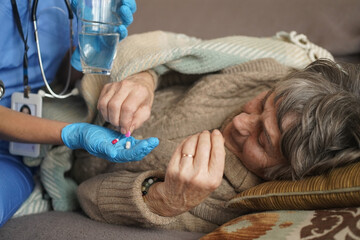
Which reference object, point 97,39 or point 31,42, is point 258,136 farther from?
point 31,42

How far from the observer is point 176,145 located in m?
1.13

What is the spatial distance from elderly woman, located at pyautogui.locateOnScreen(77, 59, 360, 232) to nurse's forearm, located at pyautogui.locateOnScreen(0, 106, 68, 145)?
14 cm

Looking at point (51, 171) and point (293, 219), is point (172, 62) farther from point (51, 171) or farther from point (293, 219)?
point (293, 219)

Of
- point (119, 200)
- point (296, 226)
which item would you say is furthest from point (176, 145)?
point (296, 226)

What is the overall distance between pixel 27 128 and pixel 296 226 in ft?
2.29

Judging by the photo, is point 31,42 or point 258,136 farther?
point 31,42

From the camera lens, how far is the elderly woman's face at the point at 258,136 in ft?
3.20

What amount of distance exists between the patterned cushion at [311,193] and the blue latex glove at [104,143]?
0.30 metres

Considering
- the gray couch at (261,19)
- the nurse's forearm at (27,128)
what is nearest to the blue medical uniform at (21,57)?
the nurse's forearm at (27,128)

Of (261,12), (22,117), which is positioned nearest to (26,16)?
(22,117)

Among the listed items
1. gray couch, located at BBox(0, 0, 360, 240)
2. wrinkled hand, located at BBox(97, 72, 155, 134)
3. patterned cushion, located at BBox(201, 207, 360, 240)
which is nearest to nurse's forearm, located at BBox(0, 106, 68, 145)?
wrinkled hand, located at BBox(97, 72, 155, 134)

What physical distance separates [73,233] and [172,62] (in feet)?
2.01

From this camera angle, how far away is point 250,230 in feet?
2.66

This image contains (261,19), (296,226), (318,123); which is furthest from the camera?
(261,19)
